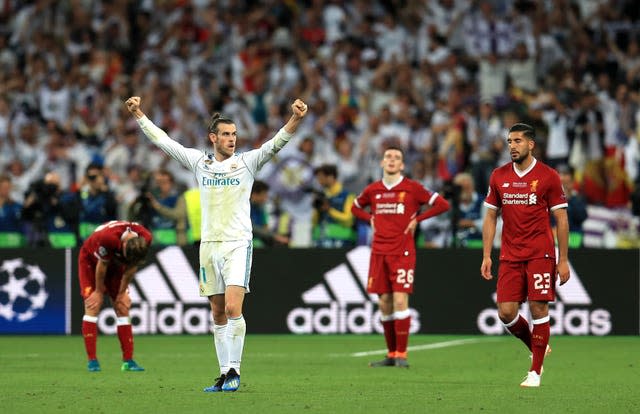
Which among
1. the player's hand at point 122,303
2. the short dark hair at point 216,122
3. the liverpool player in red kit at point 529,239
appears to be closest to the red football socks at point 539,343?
the liverpool player in red kit at point 529,239

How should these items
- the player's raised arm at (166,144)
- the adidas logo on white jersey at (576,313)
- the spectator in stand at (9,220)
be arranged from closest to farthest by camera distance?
the player's raised arm at (166,144) < the adidas logo on white jersey at (576,313) < the spectator in stand at (9,220)

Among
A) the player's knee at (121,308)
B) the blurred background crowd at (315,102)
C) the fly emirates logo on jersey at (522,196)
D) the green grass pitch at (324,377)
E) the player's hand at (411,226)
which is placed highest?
the blurred background crowd at (315,102)

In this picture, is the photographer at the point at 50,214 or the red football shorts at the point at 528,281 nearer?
the red football shorts at the point at 528,281

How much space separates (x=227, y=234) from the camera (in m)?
12.2

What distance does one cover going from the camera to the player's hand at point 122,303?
14.9 m

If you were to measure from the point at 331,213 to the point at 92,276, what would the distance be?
6.58m

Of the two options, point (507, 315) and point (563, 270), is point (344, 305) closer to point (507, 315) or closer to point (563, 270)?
point (507, 315)

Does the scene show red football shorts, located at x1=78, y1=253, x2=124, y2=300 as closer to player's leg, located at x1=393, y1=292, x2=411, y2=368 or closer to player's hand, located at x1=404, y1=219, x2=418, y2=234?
player's leg, located at x1=393, y1=292, x2=411, y2=368

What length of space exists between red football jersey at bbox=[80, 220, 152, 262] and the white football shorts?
2051mm

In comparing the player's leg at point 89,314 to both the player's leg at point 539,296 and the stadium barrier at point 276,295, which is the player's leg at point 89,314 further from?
the stadium barrier at point 276,295

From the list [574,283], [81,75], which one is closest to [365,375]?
[574,283]

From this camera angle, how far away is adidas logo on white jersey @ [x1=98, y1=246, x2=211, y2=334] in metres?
20.7

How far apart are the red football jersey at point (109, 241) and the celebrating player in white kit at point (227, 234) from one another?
6.74 ft

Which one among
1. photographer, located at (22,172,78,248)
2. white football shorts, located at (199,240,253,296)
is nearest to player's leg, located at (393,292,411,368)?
white football shorts, located at (199,240,253,296)
